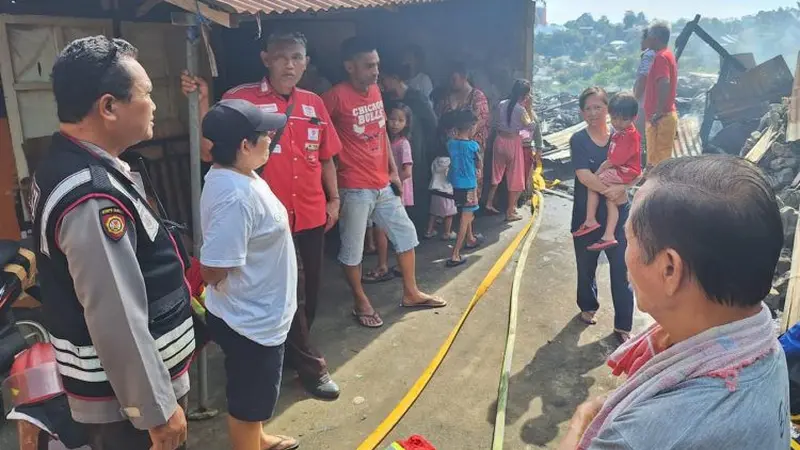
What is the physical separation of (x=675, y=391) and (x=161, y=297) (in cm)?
165

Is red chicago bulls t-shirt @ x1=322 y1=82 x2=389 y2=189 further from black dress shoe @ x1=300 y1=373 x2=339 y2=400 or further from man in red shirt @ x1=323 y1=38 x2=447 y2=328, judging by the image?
black dress shoe @ x1=300 y1=373 x2=339 y2=400

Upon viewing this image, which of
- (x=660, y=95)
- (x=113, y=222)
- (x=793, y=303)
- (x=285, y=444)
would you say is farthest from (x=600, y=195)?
(x=113, y=222)

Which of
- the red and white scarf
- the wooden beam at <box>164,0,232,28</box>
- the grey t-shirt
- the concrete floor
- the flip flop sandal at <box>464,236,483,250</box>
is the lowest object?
the concrete floor

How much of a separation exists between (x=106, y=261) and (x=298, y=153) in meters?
2.17

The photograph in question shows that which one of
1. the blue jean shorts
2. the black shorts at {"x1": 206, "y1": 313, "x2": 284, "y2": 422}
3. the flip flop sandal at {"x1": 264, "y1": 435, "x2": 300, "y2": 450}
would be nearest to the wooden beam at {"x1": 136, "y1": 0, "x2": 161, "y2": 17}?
the blue jean shorts

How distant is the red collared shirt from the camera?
374 centimetres

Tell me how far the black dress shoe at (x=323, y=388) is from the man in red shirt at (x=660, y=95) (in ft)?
15.6

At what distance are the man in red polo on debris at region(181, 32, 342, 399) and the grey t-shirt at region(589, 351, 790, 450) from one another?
2996 millimetres

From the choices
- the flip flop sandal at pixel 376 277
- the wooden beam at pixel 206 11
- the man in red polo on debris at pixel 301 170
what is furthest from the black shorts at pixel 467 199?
the wooden beam at pixel 206 11

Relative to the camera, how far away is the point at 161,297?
6.76 ft

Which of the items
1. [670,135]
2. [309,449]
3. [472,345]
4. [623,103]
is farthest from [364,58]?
[670,135]

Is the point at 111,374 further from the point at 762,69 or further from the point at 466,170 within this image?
the point at 762,69

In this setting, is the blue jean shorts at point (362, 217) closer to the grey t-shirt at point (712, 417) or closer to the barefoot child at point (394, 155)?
the barefoot child at point (394, 155)

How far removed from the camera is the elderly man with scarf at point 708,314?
1.08 meters
